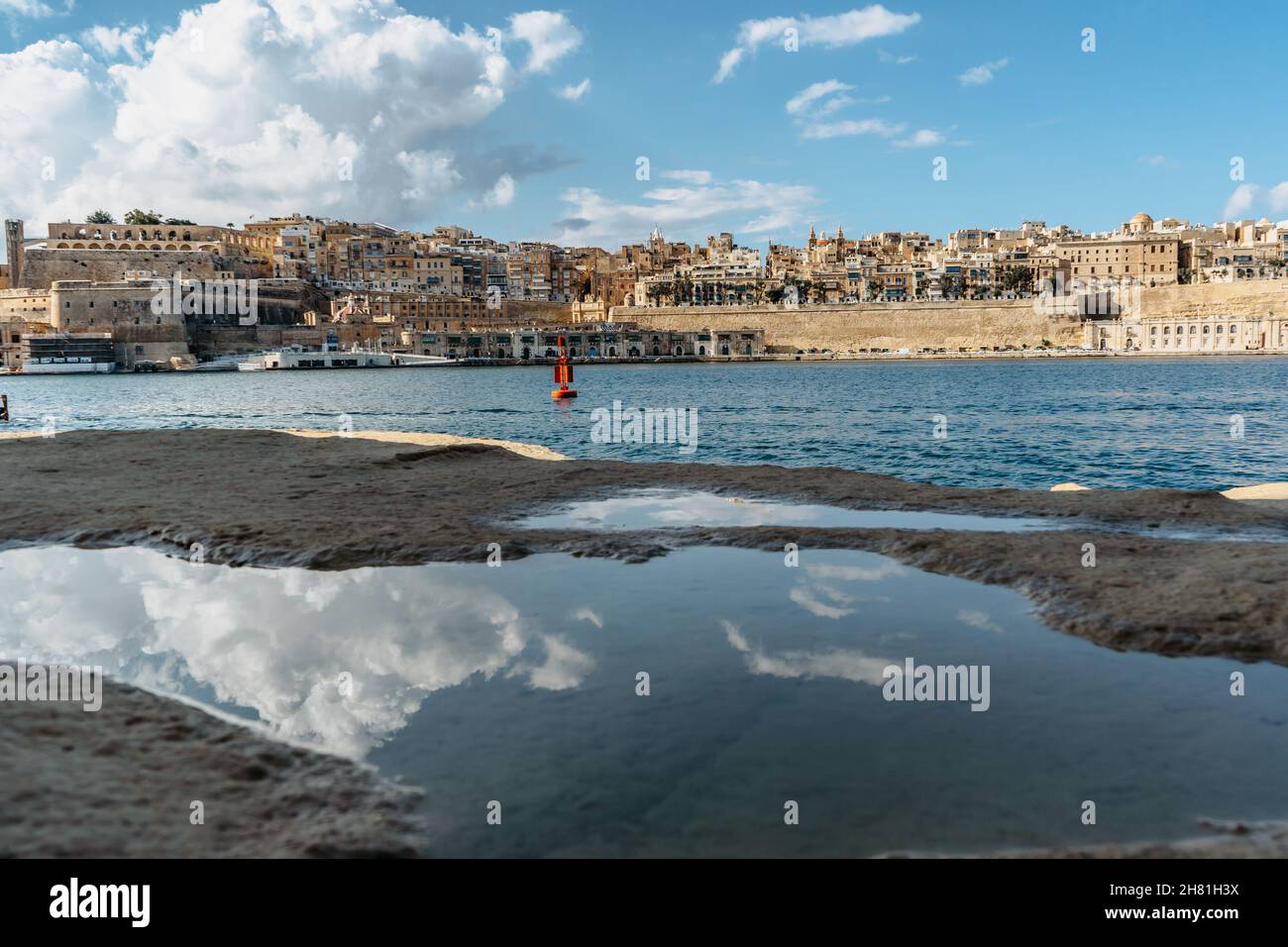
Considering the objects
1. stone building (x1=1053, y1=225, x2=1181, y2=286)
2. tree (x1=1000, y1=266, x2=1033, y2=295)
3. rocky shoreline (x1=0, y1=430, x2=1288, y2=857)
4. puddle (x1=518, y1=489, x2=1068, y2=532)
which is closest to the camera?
rocky shoreline (x1=0, y1=430, x2=1288, y2=857)

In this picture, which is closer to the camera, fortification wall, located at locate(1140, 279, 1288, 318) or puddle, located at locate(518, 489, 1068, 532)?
puddle, located at locate(518, 489, 1068, 532)

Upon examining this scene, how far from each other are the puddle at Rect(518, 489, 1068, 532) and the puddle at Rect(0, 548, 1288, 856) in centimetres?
225

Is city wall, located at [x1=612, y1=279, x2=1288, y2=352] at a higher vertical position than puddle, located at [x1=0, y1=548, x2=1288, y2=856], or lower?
higher

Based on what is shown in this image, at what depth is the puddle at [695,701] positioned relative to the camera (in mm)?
3426

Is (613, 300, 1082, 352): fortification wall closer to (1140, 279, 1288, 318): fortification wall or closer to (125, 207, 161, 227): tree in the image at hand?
(1140, 279, 1288, 318): fortification wall

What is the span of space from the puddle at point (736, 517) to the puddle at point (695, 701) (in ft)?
7.40

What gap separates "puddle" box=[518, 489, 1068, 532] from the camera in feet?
30.6

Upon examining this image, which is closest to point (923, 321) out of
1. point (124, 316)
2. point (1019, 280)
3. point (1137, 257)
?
point (1019, 280)

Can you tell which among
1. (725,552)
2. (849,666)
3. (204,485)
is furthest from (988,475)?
(849,666)

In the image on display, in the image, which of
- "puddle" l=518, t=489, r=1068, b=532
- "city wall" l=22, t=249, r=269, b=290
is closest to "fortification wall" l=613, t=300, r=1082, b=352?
"city wall" l=22, t=249, r=269, b=290

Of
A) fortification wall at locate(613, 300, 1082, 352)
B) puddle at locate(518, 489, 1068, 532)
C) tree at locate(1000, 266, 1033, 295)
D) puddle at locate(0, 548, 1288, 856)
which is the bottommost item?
puddle at locate(0, 548, 1288, 856)
